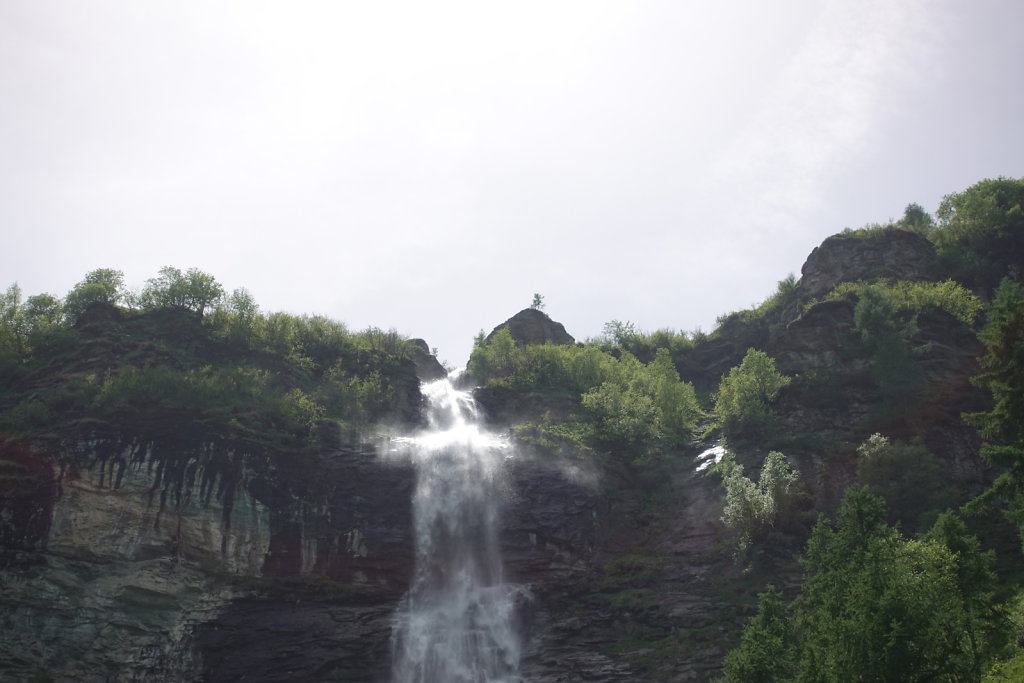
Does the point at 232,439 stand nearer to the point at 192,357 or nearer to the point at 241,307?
the point at 192,357

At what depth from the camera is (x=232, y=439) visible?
46.5 m

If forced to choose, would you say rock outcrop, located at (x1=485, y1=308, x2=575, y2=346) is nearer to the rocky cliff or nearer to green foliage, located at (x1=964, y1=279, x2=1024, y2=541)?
the rocky cliff

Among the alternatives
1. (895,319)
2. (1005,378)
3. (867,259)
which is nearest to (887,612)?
(1005,378)

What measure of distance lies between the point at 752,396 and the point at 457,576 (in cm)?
2471

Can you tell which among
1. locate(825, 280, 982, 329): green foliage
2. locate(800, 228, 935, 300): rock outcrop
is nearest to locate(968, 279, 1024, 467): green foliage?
locate(825, 280, 982, 329): green foliage

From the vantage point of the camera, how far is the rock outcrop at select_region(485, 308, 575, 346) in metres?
86.1

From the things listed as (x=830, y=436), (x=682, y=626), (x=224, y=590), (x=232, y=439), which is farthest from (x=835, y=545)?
(x=232, y=439)

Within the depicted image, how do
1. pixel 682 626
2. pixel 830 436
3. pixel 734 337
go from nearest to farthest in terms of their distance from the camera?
pixel 682 626 → pixel 830 436 → pixel 734 337

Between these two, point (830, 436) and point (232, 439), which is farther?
point (830, 436)

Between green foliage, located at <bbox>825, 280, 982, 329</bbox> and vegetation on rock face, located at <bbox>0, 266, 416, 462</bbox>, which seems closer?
vegetation on rock face, located at <bbox>0, 266, 416, 462</bbox>

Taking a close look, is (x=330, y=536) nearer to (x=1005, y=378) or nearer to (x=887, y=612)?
(x=887, y=612)

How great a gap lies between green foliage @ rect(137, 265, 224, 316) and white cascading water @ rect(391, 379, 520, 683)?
2178 cm

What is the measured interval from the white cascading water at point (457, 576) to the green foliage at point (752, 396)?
16.7 m

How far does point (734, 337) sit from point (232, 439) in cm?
5133
